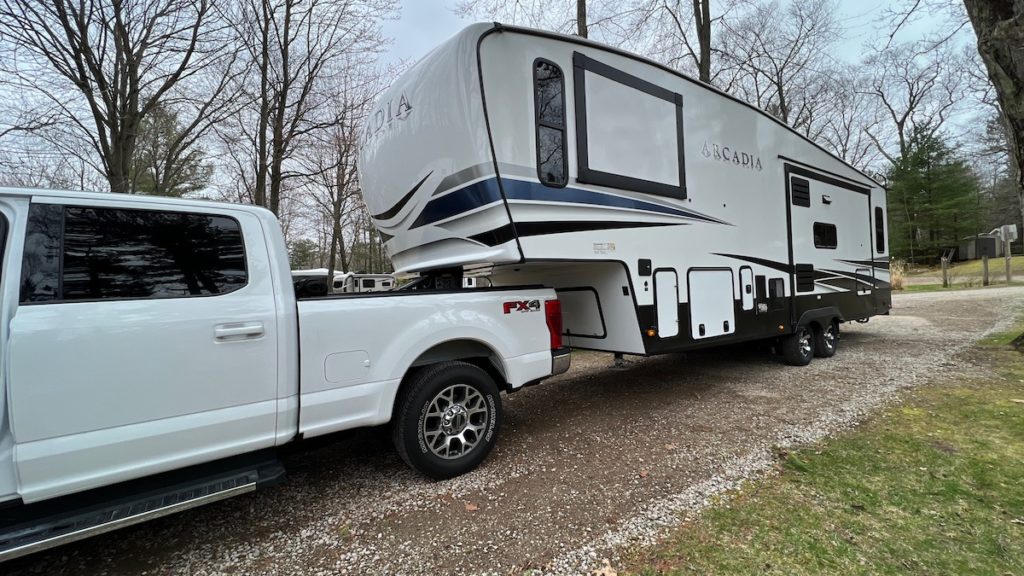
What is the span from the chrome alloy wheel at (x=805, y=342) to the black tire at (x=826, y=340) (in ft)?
1.27

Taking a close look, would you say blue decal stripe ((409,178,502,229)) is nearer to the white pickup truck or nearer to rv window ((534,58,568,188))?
rv window ((534,58,568,188))

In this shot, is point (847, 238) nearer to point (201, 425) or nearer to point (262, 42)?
point (201, 425)

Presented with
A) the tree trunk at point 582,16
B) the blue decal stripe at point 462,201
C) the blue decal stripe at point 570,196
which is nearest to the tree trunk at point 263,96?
the tree trunk at point 582,16

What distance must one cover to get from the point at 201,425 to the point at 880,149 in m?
43.1

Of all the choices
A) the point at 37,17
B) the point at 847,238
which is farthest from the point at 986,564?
the point at 37,17

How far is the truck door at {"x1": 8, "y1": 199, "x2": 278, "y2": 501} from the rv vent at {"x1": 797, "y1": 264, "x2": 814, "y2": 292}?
653 centimetres

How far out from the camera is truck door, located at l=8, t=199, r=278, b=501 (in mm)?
2018

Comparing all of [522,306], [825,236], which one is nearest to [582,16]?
[825,236]

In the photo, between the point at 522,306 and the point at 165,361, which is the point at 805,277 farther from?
the point at 165,361

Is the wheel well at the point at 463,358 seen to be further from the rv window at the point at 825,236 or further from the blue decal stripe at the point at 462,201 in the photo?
the rv window at the point at 825,236

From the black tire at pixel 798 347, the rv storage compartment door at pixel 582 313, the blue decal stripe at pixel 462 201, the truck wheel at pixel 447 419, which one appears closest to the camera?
the truck wheel at pixel 447 419

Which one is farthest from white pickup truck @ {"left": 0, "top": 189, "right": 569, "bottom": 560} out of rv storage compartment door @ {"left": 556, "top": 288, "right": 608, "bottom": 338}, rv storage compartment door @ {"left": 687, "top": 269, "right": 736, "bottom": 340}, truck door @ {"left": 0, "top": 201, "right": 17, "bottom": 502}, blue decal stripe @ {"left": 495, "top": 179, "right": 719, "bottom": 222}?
rv storage compartment door @ {"left": 687, "top": 269, "right": 736, "bottom": 340}

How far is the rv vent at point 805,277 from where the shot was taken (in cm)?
632

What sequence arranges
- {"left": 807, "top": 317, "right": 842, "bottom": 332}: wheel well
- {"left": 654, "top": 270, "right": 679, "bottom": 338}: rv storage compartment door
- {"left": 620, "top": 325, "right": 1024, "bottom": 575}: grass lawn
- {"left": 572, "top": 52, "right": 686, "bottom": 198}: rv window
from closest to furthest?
{"left": 620, "top": 325, "right": 1024, "bottom": 575}: grass lawn
{"left": 572, "top": 52, "right": 686, "bottom": 198}: rv window
{"left": 654, "top": 270, "right": 679, "bottom": 338}: rv storage compartment door
{"left": 807, "top": 317, "right": 842, "bottom": 332}: wheel well
